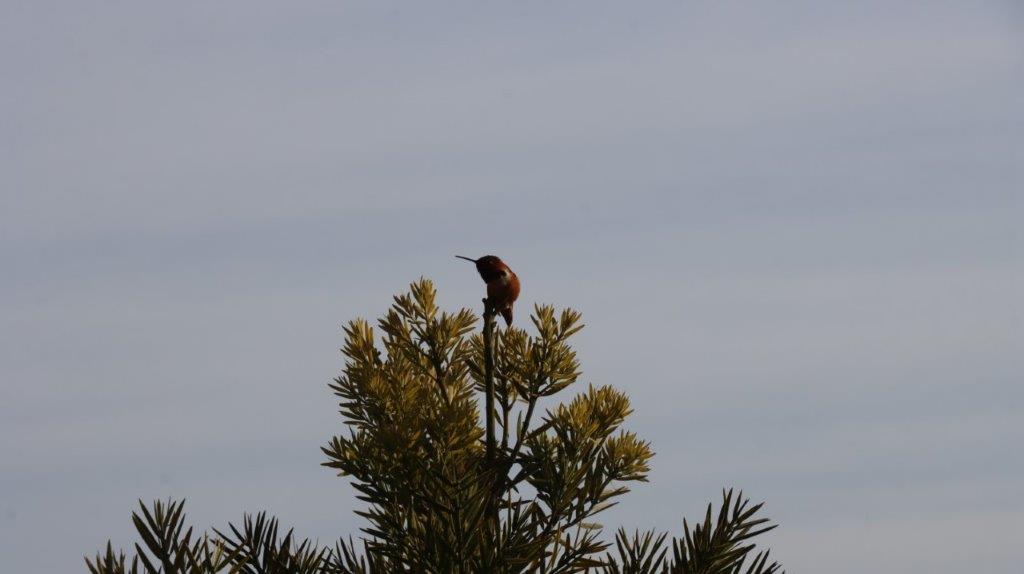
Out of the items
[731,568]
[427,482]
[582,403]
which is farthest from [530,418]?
[731,568]

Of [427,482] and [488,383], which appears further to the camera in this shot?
[488,383]

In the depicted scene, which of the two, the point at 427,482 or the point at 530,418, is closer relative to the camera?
the point at 427,482

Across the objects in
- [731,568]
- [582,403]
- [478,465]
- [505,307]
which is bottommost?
[731,568]

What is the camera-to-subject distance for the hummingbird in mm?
7207

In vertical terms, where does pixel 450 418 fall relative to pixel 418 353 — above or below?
below

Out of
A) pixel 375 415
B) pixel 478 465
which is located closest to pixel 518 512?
pixel 478 465

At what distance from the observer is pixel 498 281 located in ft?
23.6

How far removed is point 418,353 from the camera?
23.6 ft

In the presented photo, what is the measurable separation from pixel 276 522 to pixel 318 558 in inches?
11.9

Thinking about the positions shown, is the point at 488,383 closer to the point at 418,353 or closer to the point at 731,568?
the point at 418,353

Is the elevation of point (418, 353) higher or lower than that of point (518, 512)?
higher

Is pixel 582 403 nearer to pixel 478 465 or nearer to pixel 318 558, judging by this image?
pixel 478 465

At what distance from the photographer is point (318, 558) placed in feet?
22.6

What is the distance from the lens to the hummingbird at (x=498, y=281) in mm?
7207
